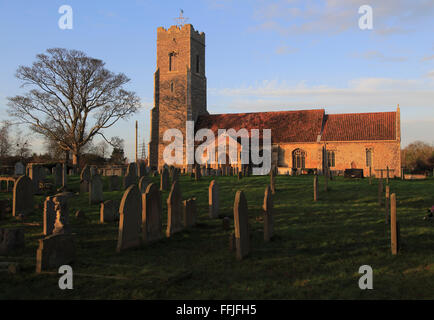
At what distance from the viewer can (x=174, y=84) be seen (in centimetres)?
4097

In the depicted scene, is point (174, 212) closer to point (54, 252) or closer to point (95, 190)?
point (54, 252)

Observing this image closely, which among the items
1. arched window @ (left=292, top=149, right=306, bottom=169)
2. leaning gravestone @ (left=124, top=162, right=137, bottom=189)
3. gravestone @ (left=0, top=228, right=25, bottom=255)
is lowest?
gravestone @ (left=0, top=228, right=25, bottom=255)

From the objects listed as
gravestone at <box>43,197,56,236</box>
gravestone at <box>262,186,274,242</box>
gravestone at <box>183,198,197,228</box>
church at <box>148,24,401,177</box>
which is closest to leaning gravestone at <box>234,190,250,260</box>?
gravestone at <box>262,186,274,242</box>

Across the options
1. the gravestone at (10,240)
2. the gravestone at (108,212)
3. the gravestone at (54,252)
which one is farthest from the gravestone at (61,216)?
the gravestone at (54,252)

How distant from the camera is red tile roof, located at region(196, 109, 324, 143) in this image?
35156mm

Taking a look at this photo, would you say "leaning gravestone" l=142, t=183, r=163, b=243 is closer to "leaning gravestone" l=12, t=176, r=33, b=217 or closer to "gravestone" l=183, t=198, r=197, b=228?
"gravestone" l=183, t=198, r=197, b=228

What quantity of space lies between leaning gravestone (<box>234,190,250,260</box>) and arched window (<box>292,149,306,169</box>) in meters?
28.2

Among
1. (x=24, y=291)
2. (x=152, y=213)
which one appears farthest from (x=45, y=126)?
(x=24, y=291)

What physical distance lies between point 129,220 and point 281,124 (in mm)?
30464

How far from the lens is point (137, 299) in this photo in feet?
16.3

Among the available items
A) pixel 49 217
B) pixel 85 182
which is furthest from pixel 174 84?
pixel 49 217

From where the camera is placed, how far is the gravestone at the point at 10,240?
7.45 metres
